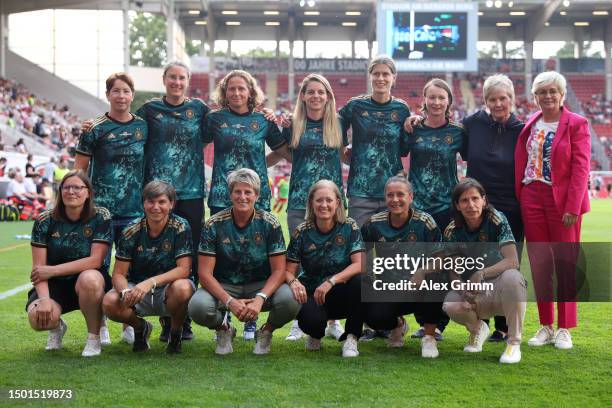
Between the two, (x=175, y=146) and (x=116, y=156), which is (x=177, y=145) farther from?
(x=116, y=156)

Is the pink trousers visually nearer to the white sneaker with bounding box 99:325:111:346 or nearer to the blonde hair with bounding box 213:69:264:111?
the blonde hair with bounding box 213:69:264:111

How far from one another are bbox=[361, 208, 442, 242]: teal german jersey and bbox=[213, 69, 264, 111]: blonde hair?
3.92 feet

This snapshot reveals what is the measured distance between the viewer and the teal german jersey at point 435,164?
5.09 meters

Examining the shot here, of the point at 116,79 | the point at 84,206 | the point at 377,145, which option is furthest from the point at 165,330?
the point at 377,145

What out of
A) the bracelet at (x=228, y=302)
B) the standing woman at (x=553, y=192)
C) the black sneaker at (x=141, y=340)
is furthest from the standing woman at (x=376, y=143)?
the black sneaker at (x=141, y=340)

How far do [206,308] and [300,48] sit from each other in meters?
43.6

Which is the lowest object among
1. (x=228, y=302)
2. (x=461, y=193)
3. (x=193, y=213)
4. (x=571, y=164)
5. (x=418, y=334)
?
(x=418, y=334)

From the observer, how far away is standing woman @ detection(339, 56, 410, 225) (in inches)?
207

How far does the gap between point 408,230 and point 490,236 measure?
50 centimetres

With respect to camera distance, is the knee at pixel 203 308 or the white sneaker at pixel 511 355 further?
the knee at pixel 203 308

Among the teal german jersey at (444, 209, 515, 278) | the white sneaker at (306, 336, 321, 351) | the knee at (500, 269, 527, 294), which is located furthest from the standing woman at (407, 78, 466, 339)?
the white sneaker at (306, 336, 321, 351)

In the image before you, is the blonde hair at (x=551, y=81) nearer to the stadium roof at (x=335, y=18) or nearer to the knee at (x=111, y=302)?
the knee at (x=111, y=302)

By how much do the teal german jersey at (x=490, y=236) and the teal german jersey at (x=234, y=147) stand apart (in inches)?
54.0

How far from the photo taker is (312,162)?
521 centimetres
